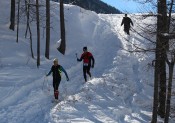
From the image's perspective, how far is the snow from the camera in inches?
570

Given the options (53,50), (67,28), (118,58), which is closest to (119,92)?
(118,58)

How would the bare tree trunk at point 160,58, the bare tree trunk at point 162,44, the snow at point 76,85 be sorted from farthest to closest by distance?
Result: the snow at point 76,85 < the bare tree trunk at point 160,58 < the bare tree trunk at point 162,44

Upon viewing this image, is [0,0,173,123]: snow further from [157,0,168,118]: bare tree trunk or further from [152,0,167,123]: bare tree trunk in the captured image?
[152,0,167,123]: bare tree trunk

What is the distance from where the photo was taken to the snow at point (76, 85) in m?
14.5

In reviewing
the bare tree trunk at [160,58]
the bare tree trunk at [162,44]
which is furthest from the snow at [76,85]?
the bare tree trunk at [160,58]

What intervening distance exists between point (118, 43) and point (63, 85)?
14.2 meters

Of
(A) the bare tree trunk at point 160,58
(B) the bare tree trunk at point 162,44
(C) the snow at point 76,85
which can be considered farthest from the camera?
(C) the snow at point 76,85

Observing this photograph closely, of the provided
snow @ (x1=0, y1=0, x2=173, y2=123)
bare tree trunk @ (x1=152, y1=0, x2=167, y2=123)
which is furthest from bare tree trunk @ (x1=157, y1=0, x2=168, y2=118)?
snow @ (x1=0, y1=0, x2=173, y2=123)

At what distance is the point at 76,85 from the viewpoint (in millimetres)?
19438

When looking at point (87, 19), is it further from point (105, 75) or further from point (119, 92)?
point (119, 92)

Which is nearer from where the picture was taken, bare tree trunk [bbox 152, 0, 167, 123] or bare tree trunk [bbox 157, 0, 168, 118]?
bare tree trunk [bbox 157, 0, 168, 118]

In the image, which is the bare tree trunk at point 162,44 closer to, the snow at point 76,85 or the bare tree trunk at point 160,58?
the bare tree trunk at point 160,58

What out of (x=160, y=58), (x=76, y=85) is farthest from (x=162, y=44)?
(x=76, y=85)

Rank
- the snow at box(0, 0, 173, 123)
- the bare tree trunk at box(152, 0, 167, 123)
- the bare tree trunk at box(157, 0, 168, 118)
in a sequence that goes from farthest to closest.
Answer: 1. the snow at box(0, 0, 173, 123)
2. the bare tree trunk at box(152, 0, 167, 123)
3. the bare tree trunk at box(157, 0, 168, 118)
